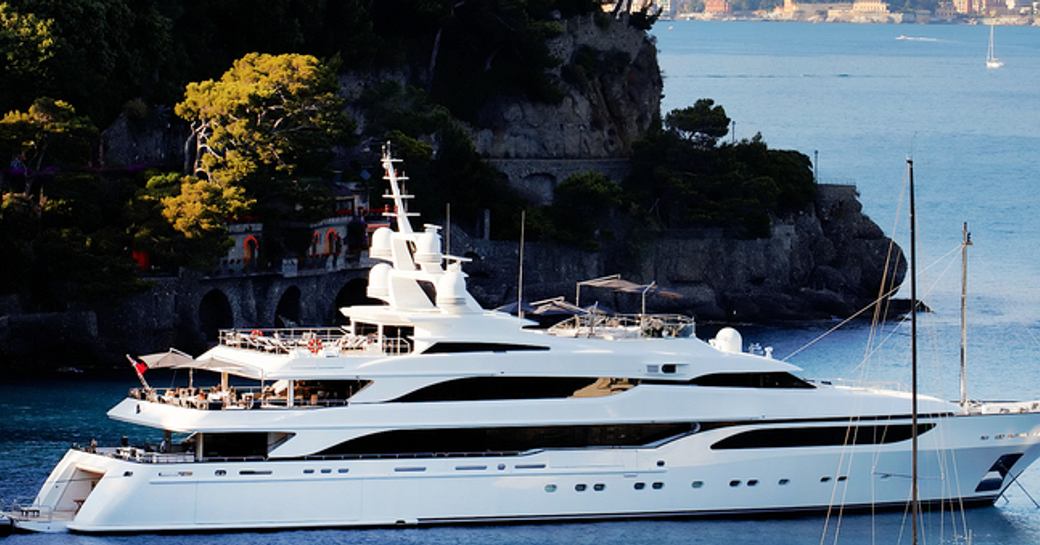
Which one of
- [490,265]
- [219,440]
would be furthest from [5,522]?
[490,265]

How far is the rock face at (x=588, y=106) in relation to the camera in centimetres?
10225

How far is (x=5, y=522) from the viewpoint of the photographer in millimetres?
57844

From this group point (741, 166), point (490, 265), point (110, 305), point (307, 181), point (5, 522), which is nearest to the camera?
point (5, 522)

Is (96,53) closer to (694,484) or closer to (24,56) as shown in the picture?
(24,56)

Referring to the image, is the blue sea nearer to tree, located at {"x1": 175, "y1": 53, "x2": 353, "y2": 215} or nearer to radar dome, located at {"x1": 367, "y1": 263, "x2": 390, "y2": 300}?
radar dome, located at {"x1": 367, "y1": 263, "x2": 390, "y2": 300}

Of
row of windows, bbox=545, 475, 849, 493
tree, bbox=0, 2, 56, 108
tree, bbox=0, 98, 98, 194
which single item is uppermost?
tree, bbox=0, 2, 56, 108

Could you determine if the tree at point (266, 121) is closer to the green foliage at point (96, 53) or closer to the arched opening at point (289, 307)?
the arched opening at point (289, 307)

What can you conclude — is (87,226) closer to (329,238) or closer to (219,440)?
(329,238)

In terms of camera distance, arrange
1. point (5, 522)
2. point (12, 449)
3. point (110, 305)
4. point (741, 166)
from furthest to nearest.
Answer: point (741, 166), point (110, 305), point (12, 449), point (5, 522)

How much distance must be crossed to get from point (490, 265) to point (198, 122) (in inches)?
412

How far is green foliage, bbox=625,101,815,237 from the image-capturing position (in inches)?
3841

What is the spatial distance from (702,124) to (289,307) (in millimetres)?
18709

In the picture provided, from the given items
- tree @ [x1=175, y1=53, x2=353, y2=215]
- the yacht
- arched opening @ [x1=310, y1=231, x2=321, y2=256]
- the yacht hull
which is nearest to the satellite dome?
the yacht

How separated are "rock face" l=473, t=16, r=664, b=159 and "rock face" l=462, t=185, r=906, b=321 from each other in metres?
7.39
